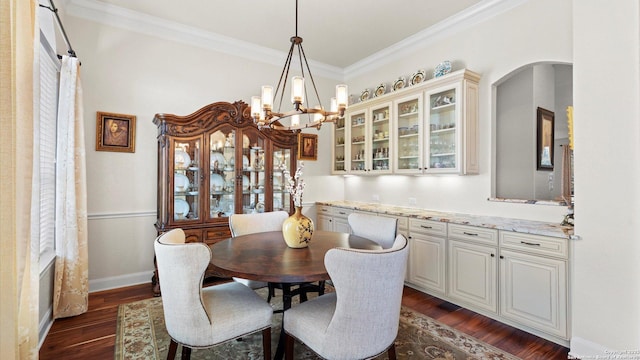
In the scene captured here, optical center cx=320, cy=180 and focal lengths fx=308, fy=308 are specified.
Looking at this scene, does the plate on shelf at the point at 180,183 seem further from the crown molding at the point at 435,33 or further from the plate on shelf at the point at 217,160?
the crown molding at the point at 435,33

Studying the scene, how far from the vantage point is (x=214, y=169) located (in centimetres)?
369

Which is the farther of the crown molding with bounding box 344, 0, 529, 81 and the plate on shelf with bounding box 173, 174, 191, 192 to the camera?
the plate on shelf with bounding box 173, 174, 191, 192

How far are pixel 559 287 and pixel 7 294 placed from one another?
320cm

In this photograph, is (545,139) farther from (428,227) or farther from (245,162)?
(245,162)

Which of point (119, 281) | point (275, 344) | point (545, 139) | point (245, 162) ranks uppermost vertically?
point (545, 139)

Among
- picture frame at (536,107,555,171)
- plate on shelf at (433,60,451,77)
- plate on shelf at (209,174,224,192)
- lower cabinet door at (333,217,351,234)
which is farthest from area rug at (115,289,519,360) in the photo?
plate on shelf at (433,60,451,77)

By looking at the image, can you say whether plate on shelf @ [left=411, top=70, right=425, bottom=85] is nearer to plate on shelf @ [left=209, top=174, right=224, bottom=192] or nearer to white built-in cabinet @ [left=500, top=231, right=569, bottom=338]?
white built-in cabinet @ [left=500, top=231, right=569, bottom=338]

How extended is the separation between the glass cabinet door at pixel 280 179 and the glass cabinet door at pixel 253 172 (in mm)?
172

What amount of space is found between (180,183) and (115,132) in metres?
0.89

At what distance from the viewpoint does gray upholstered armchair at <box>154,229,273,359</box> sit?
65.8 inches

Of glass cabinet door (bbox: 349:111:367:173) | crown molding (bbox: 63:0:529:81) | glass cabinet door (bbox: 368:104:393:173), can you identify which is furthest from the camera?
glass cabinet door (bbox: 349:111:367:173)

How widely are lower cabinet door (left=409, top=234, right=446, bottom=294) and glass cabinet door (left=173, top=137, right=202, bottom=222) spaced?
246 centimetres

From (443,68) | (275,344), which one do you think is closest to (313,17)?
(443,68)

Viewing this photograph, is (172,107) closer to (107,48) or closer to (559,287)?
(107,48)
